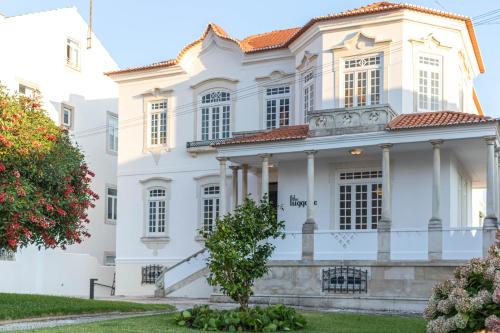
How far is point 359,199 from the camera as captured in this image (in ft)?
73.0

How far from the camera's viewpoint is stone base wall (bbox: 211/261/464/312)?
18.6 m

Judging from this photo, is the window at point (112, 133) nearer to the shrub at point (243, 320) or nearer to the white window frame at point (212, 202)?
the white window frame at point (212, 202)

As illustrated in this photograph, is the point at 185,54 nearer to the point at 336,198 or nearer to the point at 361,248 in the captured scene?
the point at 336,198

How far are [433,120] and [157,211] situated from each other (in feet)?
37.2

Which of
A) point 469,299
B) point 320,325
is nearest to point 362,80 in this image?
point 320,325

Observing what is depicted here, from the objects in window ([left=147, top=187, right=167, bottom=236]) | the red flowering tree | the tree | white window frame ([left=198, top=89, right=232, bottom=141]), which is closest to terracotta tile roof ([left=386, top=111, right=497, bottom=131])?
the tree

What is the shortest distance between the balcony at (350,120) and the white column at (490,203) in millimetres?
2759

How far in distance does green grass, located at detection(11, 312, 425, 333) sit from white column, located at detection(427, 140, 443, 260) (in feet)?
10.5

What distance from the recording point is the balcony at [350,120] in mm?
20011

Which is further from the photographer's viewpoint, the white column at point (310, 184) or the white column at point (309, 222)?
the white column at point (310, 184)

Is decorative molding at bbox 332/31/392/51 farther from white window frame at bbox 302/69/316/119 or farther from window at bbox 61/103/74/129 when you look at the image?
window at bbox 61/103/74/129

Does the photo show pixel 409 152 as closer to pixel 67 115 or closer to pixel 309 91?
pixel 309 91

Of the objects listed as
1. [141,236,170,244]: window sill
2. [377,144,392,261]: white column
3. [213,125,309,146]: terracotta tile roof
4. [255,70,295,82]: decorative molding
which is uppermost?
[255,70,295,82]: decorative molding

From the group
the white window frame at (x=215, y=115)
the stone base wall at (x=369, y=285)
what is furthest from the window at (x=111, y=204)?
the stone base wall at (x=369, y=285)
